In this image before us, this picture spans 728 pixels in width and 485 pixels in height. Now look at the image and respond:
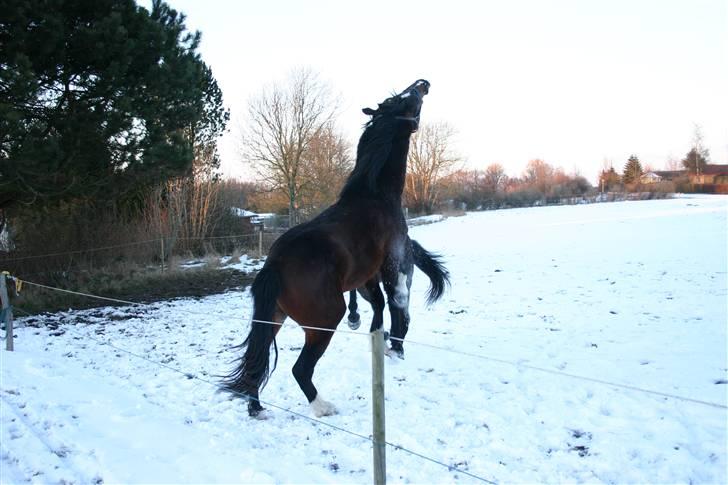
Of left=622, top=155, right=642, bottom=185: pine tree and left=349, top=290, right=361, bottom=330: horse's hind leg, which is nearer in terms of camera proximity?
left=349, top=290, right=361, bottom=330: horse's hind leg

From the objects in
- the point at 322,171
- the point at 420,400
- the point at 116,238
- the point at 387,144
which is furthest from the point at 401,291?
the point at 322,171

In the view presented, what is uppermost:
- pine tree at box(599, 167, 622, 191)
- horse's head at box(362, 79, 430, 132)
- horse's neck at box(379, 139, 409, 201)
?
pine tree at box(599, 167, 622, 191)

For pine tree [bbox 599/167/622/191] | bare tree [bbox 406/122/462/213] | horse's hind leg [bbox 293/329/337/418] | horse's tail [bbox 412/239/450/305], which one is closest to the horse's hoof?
horse's hind leg [bbox 293/329/337/418]

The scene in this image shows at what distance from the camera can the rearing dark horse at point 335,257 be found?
3762 mm

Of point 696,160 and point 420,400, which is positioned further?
point 696,160

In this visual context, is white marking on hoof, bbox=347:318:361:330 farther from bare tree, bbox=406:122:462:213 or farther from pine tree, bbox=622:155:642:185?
pine tree, bbox=622:155:642:185

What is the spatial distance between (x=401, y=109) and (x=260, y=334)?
2723mm

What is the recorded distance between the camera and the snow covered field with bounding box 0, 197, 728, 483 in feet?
10.2

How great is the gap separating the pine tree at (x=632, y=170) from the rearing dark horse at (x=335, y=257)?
6802 cm

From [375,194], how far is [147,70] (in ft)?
21.7

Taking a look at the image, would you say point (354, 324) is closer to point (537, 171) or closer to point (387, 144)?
point (387, 144)

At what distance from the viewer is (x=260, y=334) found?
12.3ft

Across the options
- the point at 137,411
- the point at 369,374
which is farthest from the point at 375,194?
the point at 137,411

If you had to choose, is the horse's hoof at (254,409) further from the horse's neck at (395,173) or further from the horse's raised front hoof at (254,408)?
the horse's neck at (395,173)
